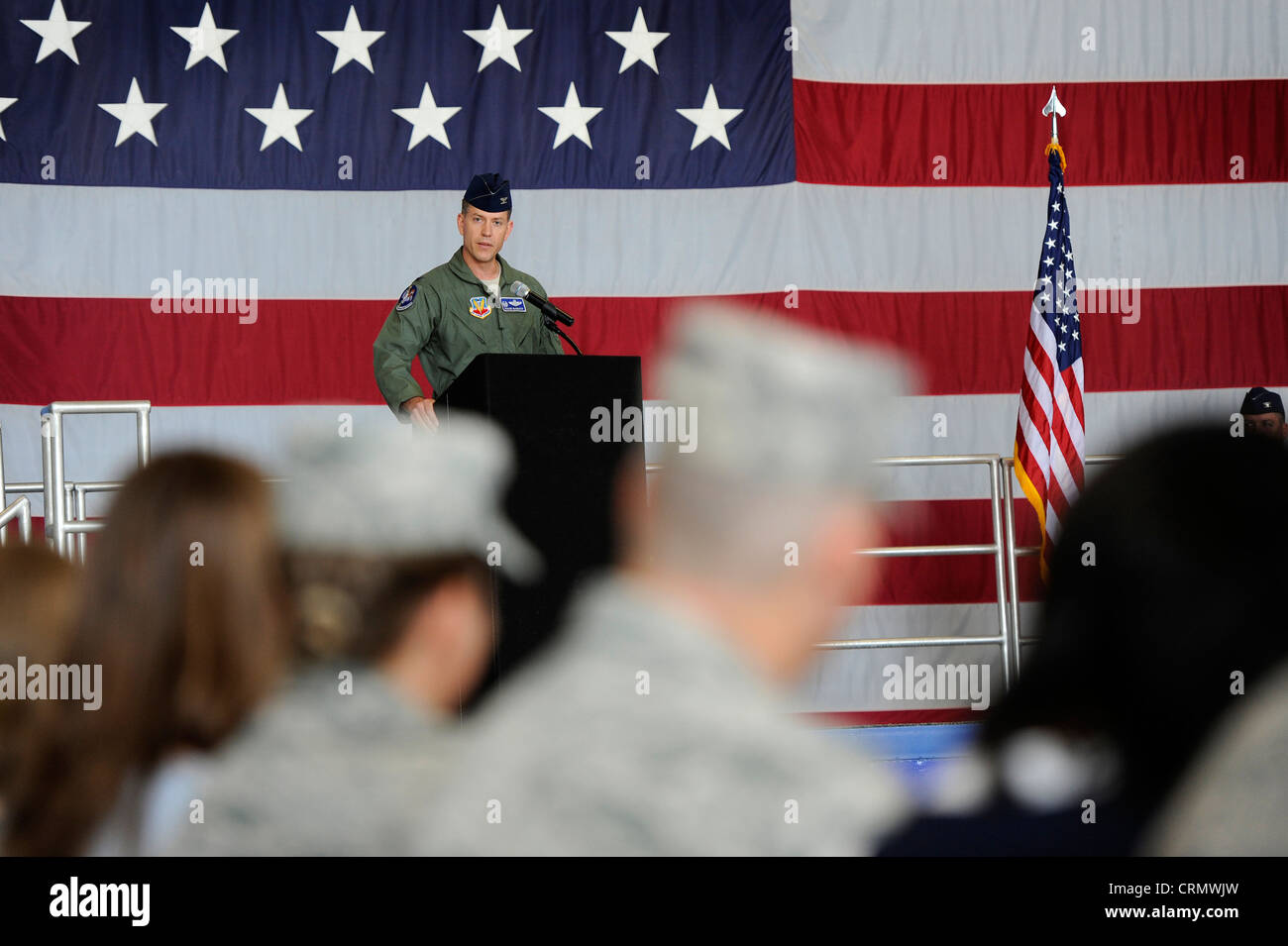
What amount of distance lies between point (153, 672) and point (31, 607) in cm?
29

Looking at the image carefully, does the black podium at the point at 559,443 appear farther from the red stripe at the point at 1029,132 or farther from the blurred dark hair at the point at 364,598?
the red stripe at the point at 1029,132

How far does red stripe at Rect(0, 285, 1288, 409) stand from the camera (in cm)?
421

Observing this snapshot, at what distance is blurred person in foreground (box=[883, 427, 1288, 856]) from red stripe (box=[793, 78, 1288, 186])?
13.5 ft

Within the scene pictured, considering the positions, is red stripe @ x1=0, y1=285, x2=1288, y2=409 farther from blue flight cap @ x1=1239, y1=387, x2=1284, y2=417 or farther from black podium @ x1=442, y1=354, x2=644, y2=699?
black podium @ x1=442, y1=354, x2=644, y2=699

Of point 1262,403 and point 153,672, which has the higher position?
point 1262,403

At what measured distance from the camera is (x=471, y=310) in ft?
10.8

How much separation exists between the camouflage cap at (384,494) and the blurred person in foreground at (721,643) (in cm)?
25

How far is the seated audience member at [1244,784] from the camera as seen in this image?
520 millimetres

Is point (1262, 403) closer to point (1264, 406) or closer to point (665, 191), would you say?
point (1264, 406)

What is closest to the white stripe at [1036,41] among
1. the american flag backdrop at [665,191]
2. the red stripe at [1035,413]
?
the american flag backdrop at [665,191]

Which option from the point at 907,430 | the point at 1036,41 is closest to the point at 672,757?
the point at 907,430

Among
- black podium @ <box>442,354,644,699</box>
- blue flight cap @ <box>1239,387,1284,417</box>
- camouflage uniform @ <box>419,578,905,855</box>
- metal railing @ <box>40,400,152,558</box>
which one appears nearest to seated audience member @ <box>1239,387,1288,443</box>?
blue flight cap @ <box>1239,387,1284,417</box>
